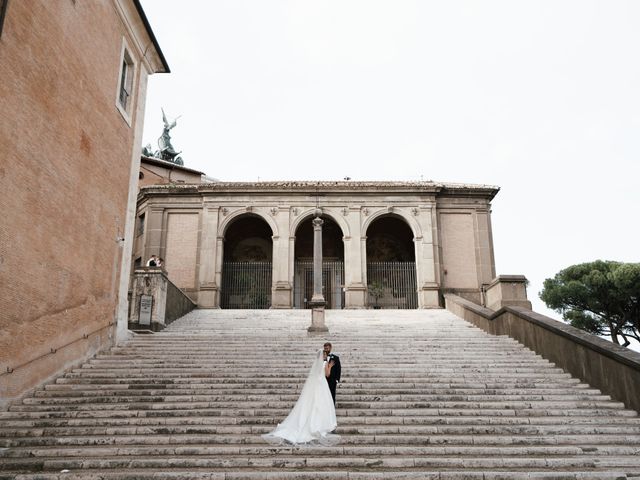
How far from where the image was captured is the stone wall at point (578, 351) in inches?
317

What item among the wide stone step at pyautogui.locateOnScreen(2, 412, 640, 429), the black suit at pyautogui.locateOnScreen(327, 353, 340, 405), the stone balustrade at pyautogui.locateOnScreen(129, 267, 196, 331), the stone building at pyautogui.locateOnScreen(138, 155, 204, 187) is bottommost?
the wide stone step at pyautogui.locateOnScreen(2, 412, 640, 429)

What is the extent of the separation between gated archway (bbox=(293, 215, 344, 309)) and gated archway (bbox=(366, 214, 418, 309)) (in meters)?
1.38

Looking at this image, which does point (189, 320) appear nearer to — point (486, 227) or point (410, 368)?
point (410, 368)

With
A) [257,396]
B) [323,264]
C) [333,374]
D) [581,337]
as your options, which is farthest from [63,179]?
[323,264]

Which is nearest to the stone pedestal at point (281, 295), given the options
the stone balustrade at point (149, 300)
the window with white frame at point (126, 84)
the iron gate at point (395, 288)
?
the iron gate at point (395, 288)

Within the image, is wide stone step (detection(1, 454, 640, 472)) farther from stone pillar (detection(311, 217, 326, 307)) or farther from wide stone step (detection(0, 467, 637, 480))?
stone pillar (detection(311, 217, 326, 307))

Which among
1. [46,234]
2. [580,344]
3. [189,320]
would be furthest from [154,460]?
[189,320]

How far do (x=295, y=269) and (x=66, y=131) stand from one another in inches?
538

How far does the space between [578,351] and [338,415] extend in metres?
4.93

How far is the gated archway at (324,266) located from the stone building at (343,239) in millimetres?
60

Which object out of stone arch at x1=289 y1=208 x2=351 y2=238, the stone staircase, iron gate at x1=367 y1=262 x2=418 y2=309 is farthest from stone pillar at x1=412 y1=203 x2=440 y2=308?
the stone staircase

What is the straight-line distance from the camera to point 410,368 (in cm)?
984

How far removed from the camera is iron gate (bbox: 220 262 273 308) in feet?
68.8

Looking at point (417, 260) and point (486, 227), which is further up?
point (486, 227)
